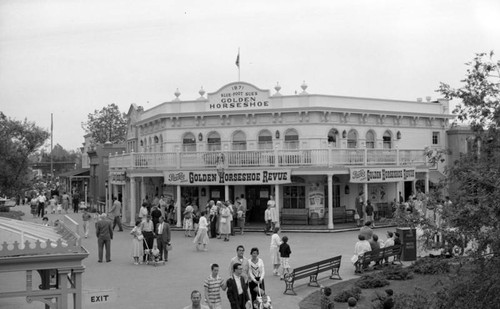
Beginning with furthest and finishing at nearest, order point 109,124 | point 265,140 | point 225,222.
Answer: point 109,124, point 265,140, point 225,222

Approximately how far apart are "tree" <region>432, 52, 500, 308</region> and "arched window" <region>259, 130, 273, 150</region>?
22.9m

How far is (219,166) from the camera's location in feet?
92.7

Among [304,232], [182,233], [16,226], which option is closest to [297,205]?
[304,232]

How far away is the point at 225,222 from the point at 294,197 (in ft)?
22.2

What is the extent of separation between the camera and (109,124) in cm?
7494

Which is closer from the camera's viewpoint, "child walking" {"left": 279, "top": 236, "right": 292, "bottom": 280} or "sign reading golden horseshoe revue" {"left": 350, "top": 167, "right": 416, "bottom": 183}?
"child walking" {"left": 279, "top": 236, "right": 292, "bottom": 280}

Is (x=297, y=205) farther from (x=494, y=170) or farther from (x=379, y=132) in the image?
(x=494, y=170)

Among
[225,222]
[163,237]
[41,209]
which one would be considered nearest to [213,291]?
[163,237]

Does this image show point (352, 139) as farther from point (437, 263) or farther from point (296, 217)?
point (437, 263)

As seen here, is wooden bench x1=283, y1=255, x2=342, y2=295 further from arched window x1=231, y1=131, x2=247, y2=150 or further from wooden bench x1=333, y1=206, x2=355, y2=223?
arched window x1=231, y1=131, x2=247, y2=150

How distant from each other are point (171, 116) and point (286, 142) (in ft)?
22.7

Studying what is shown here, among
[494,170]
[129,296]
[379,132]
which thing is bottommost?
[129,296]

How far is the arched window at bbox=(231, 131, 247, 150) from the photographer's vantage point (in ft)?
108

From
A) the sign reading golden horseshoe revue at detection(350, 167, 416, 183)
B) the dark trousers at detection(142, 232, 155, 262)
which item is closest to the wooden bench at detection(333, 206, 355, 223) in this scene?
the sign reading golden horseshoe revue at detection(350, 167, 416, 183)
